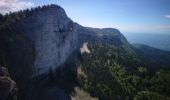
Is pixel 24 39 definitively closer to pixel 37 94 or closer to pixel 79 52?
pixel 37 94

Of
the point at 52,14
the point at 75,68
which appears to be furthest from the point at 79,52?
the point at 52,14

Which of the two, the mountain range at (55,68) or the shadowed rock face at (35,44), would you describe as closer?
the shadowed rock face at (35,44)

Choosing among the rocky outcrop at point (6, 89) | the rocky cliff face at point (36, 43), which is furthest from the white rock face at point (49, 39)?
the rocky outcrop at point (6, 89)

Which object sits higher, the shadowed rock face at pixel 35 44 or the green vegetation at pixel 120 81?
the shadowed rock face at pixel 35 44

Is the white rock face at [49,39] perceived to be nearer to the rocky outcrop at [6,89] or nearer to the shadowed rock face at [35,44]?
the shadowed rock face at [35,44]

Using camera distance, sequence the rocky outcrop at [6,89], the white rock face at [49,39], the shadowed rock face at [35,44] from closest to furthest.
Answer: the rocky outcrop at [6,89], the shadowed rock face at [35,44], the white rock face at [49,39]

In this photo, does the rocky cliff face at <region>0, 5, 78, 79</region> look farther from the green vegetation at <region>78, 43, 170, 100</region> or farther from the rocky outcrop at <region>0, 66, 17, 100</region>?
the rocky outcrop at <region>0, 66, 17, 100</region>
